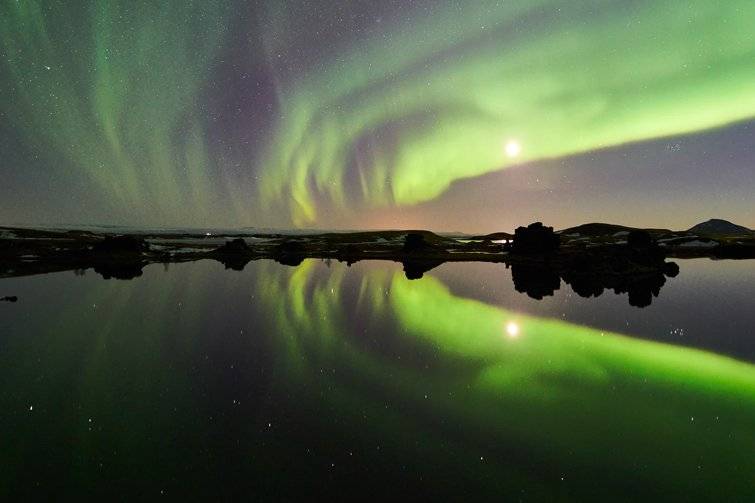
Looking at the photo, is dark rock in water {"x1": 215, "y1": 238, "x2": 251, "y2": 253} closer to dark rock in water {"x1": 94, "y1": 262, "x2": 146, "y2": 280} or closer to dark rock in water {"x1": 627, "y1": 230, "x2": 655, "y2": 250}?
dark rock in water {"x1": 94, "y1": 262, "x2": 146, "y2": 280}

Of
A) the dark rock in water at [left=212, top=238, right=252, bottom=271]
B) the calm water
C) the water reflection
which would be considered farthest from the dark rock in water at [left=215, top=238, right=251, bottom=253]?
the calm water

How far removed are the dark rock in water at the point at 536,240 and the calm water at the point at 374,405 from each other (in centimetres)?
6725

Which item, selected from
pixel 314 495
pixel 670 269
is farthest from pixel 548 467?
pixel 670 269

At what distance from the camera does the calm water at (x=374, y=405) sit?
11.6m

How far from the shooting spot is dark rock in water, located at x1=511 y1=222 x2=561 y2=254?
336 feet

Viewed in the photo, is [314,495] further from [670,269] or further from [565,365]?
[670,269]

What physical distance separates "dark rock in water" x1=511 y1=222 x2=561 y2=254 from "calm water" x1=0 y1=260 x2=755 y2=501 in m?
67.3

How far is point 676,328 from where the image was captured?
31.1 meters

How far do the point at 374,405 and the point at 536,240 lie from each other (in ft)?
317

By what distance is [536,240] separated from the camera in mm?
104312

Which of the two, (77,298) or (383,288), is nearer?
(77,298)

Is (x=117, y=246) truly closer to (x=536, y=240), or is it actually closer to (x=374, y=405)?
(x=374, y=405)

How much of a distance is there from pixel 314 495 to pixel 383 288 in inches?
1705

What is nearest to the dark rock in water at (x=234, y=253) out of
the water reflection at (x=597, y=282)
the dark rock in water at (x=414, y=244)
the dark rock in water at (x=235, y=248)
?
the dark rock in water at (x=235, y=248)
